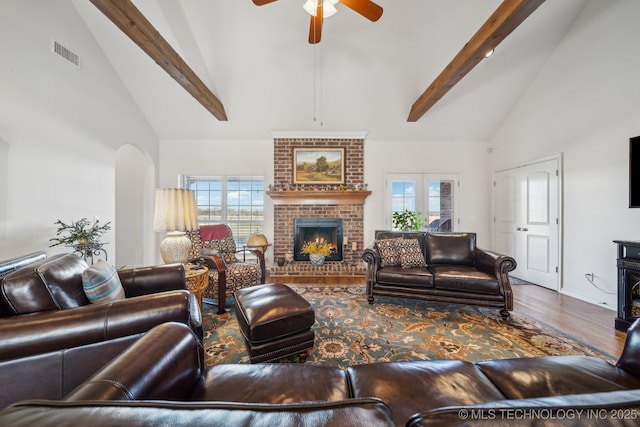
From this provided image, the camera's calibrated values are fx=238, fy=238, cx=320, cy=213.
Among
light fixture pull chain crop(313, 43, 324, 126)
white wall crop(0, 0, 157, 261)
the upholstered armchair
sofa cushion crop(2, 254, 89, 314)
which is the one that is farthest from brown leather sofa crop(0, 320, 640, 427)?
light fixture pull chain crop(313, 43, 324, 126)

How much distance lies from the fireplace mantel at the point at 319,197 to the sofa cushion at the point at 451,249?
1.70m

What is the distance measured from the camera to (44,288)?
4.19 feet

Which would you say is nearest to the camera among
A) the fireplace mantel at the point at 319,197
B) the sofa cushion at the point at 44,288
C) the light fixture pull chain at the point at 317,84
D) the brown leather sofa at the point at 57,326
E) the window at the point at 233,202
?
the brown leather sofa at the point at 57,326

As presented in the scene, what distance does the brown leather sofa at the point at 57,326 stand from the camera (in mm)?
1057

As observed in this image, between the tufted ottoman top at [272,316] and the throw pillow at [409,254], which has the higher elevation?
the throw pillow at [409,254]

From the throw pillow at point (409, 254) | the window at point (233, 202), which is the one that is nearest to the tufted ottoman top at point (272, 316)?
the throw pillow at point (409, 254)

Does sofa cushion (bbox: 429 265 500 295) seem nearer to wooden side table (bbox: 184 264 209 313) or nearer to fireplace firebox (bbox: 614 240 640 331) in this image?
fireplace firebox (bbox: 614 240 640 331)

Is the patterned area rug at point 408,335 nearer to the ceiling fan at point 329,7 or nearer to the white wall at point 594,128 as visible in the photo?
the white wall at point 594,128

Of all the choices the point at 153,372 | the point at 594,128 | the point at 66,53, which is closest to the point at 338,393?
the point at 153,372

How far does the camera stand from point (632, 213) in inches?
105

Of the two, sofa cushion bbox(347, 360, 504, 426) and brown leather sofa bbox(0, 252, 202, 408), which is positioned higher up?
brown leather sofa bbox(0, 252, 202, 408)

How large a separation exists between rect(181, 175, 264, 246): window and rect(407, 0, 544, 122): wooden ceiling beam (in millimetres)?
3421

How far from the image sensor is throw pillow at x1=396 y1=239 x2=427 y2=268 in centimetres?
303

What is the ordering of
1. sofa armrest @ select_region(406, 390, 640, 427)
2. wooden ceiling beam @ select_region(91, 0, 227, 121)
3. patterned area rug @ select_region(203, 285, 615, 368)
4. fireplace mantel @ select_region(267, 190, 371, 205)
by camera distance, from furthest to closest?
fireplace mantel @ select_region(267, 190, 371, 205), wooden ceiling beam @ select_region(91, 0, 227, 121), patterned area rug @ select_region(203, 285, 615, 368), sofa armrest @ select_region(406, 390, 640, 427)
